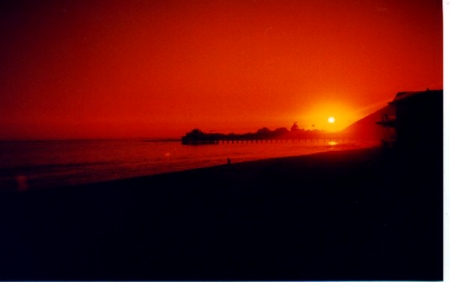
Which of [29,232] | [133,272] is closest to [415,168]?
[133,272]

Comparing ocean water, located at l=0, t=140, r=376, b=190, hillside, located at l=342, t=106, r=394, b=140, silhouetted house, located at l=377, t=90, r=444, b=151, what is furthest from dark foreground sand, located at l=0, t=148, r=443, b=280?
hillside, located at l=342, t=106, r=394, b=140

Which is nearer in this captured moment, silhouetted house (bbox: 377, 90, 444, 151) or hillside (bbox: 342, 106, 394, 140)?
silhouetted house (bbox: 377, 90, 444, 151)

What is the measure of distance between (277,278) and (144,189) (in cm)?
344

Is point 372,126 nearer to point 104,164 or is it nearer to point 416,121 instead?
point 416,121

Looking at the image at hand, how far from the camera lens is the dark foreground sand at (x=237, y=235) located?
2.64 metres

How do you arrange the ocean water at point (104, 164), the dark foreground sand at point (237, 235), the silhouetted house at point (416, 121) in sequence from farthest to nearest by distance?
the ocean water at point (104, 164), the silhouetted house at point (416, 121), the dark foreground sand at point (237, 235)

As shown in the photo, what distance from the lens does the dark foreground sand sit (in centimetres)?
264

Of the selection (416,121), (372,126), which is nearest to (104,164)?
(416,121)

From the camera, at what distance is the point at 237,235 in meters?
3.04

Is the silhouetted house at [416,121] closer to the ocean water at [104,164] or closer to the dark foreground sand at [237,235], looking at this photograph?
the dark foreground sand at [237,235]

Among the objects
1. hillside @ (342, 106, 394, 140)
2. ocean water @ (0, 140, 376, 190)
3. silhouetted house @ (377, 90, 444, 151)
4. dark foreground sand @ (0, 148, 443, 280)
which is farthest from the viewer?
hillside @ (342, 106, 394, 140)

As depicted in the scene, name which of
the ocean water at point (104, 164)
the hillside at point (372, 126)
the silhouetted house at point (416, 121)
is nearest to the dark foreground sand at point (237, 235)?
the silhouetted house at point (416, 121)

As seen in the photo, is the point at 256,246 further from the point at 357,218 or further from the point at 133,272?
the point at 357,218

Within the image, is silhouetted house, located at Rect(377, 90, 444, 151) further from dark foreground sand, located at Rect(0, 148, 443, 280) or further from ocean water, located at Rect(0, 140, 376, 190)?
ocean water, located at Rect(0, 140, 376, 190)
